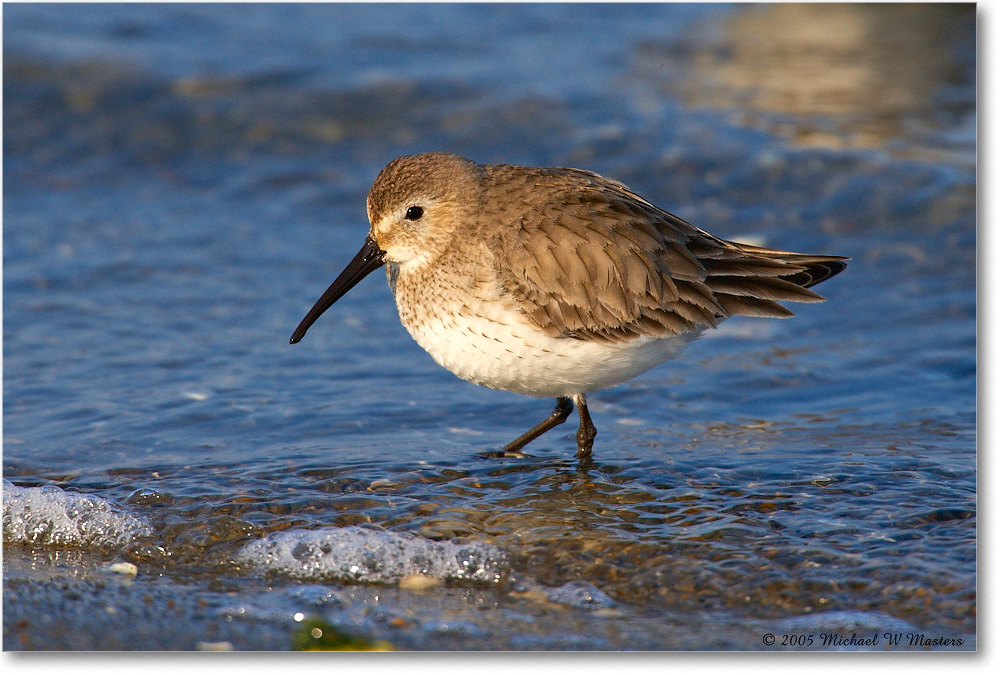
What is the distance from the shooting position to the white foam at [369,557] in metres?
4.55

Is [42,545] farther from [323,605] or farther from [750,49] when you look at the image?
[750,49]

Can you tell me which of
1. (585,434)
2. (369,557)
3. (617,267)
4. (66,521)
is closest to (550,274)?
(617,267)

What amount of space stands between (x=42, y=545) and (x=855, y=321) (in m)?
5.09

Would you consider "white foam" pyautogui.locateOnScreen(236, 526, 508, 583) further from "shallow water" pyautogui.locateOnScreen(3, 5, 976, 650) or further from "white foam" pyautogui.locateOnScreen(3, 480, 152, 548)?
"white foam" pyautogui.locateOnScreen(3, 480, 152, 548)

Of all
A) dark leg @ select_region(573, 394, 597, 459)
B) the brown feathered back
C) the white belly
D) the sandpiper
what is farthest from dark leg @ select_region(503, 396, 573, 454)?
the brown feathered back

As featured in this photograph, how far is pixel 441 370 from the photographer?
688cm

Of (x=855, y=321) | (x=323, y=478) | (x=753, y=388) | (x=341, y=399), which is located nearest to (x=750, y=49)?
(x=855, y=321)

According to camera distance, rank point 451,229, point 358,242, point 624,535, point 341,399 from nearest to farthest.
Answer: point 624,535 → point 451,229 → point 341,399 → point 358,242

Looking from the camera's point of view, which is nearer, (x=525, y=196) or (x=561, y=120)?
(x=525, y=196)

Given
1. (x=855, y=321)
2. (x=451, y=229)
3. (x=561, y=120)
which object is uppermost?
(x=561, y=120)

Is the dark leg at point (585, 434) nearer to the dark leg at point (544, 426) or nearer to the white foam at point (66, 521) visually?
the dark leg at point (544, 426)

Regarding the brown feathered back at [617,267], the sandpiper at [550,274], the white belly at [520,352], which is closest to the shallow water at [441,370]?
the white belly at [520,352]

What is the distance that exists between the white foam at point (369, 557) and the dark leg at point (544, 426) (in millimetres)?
1100

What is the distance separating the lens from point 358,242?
874 centimetres
